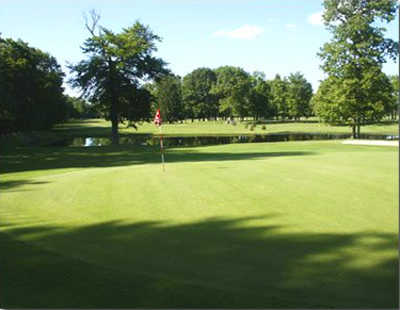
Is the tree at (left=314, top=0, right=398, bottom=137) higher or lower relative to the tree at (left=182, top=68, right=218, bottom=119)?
lower

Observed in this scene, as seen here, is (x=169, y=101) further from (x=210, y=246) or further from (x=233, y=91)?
(x=210, y=246)

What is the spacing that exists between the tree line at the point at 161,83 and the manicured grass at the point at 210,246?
2.44 m

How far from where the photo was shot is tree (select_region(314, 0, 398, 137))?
438 inches

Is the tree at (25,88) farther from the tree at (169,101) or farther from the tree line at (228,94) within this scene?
the tree line at (228,94)

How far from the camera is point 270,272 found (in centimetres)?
434

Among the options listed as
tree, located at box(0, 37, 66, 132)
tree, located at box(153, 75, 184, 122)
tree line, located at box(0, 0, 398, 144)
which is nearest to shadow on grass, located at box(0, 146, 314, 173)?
tree line, located at box(0, 0, 398, 144)

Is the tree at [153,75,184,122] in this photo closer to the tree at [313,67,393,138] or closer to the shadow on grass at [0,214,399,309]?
the tree at [313,67,393,138]

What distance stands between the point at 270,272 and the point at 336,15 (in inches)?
227

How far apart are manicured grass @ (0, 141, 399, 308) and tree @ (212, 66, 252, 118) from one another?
68750mm

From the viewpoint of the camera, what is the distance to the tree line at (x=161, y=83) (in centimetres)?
1210

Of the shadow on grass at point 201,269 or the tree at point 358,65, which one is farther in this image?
the tree at point 358,65

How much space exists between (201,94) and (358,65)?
6729 cm

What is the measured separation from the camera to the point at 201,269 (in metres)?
4.53

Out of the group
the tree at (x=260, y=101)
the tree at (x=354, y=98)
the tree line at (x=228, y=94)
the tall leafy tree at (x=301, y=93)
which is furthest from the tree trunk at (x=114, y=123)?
the tree at (x=260, y=101)
